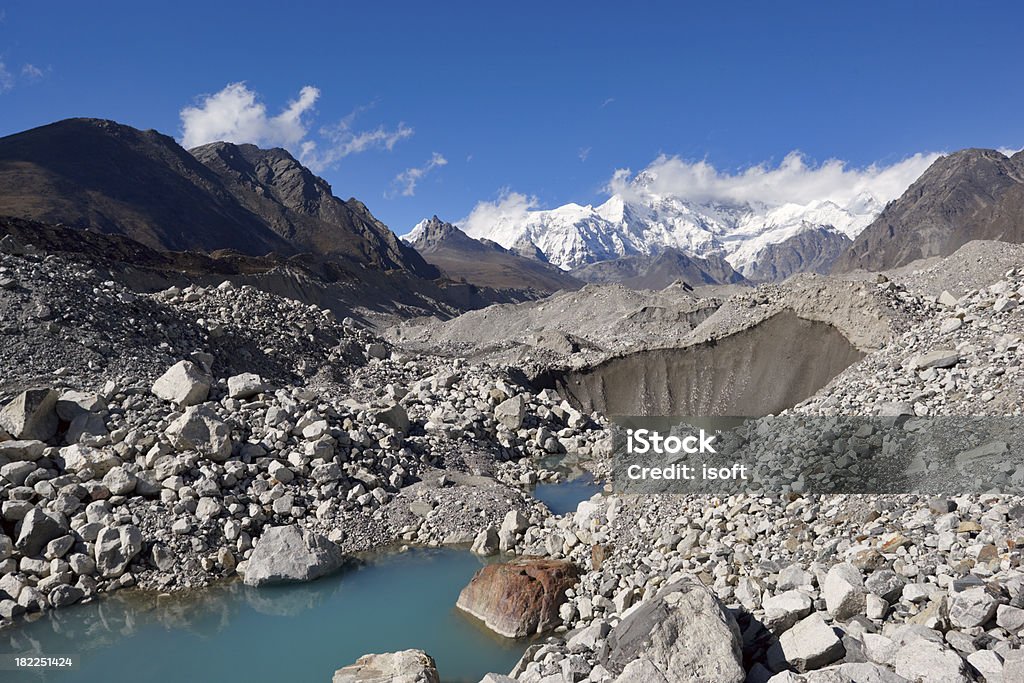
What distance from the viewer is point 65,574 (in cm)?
945

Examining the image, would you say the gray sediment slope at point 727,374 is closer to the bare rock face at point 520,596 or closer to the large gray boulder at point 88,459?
the bare rock face at point 520,596

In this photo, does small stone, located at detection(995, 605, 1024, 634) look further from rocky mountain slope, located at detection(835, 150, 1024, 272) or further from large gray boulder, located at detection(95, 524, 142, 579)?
rocky mountain slope, located at detection(835, 150, 1024, 272)

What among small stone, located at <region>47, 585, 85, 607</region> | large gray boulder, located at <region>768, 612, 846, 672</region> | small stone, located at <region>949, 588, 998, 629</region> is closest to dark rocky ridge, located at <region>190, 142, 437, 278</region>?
small stone, located at <region>47, 585, 85, 607</region>

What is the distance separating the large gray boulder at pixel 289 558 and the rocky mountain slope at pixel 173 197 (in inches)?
2620

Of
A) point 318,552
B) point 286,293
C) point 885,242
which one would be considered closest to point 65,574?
point 318,552

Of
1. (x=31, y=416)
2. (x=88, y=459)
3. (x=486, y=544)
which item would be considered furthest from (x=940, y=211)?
(x=31, y=416)

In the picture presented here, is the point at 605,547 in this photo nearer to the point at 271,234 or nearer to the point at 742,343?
the point at 742,343

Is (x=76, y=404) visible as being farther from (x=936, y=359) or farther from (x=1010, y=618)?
(x=936, y=359)

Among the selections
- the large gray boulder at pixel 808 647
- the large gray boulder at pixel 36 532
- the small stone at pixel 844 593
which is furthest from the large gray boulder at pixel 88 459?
the small stone at pixel 844 593

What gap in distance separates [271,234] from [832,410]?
95809mm

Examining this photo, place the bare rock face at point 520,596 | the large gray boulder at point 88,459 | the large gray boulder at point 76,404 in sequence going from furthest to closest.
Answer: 1. the large gray boulder at point 76,404
2. the large gray boulder at point 88,459
3. the bare rock face at point 520,596

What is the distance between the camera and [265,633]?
8.80m

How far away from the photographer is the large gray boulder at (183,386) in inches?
521

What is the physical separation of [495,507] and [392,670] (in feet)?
18.2
